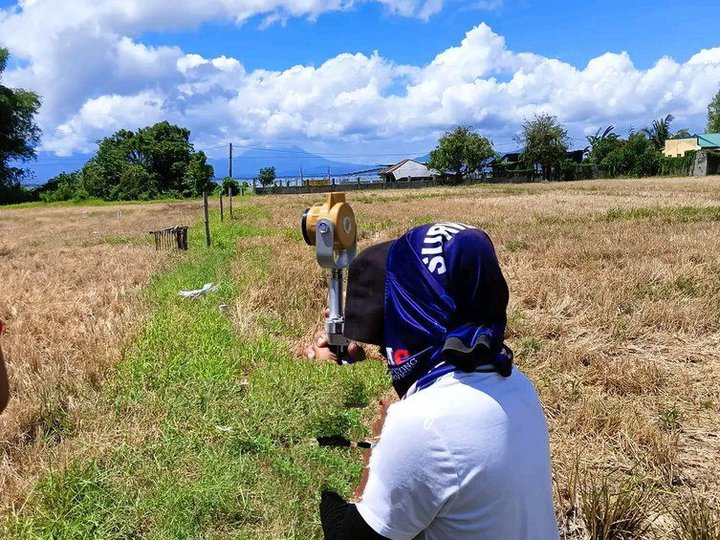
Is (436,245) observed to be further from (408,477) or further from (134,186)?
(134,186)

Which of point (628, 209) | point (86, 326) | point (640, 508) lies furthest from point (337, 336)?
point (628, 209)

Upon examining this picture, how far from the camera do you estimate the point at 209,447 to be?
128 inches

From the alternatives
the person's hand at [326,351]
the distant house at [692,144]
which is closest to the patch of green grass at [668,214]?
the person's hand at [326,351]

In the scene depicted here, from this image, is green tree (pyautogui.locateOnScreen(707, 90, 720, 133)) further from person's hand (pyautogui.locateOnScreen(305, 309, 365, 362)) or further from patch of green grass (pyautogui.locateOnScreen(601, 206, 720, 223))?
person's hand (pyautogui.locateOnScreen(305, 309, 365, 362))

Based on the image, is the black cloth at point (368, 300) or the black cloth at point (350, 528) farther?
the black cloth at point (368, 300)

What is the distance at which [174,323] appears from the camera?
5441mm

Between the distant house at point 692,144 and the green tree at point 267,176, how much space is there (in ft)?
137

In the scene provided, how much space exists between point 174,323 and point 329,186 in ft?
159

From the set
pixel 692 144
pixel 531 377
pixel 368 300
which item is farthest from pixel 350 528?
pixel 692 144

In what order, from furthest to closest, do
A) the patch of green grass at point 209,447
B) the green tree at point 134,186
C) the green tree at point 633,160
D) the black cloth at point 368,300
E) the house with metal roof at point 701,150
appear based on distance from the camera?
the green tree at point 633,160 → the green tree at point 134,186 → the house with metal roof at point 701,150 → the patch of green grass at point 209,447 → the black cloth at point 368,300

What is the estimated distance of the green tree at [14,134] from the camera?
4944cm

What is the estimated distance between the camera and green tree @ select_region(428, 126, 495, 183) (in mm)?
55750

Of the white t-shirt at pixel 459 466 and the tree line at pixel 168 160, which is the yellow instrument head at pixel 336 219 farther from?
the tree line at pixel 168 160

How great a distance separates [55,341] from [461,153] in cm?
5388
